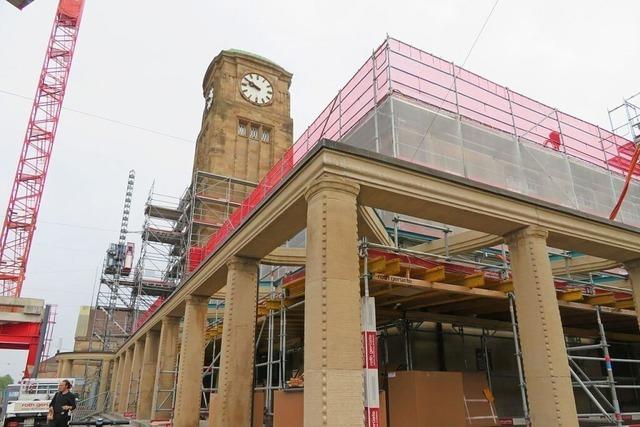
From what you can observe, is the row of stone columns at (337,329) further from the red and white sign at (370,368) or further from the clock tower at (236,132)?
the clock tower at (236,132)

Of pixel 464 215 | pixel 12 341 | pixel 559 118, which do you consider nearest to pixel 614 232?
pixel 464 215

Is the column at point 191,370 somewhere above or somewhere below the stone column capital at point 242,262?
below

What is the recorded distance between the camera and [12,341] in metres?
30.3

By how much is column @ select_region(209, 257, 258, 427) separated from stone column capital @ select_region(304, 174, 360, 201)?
4.48 metres

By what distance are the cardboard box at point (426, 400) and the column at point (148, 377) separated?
17855mm

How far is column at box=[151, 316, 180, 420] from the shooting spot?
20.5 m

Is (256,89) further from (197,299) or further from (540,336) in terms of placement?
(540,336)

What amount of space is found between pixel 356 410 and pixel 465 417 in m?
5.71

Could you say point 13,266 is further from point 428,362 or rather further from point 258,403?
point 428,362

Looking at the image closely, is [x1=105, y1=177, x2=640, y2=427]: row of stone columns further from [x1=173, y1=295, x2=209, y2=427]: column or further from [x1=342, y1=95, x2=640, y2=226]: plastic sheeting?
→ [x1=342, y1=95, x2=640, y2=226]: plastic sheeting

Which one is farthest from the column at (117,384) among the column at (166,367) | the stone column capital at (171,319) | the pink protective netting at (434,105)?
the pink protective netting at (434,105)

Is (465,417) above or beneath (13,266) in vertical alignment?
beneath

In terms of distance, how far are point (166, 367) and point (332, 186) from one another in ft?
52.9

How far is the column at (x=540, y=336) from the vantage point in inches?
343
